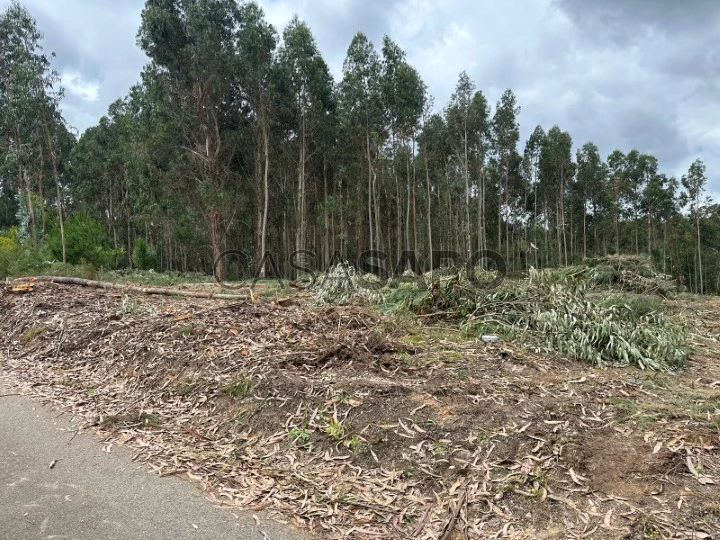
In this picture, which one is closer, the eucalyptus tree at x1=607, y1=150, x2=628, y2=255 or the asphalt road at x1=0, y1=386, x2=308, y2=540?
the asphalt road at x1=0, y1=386, x2=308, y2=540

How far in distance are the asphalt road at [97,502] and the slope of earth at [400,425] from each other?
0.54 feet

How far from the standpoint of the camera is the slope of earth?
8.56ft

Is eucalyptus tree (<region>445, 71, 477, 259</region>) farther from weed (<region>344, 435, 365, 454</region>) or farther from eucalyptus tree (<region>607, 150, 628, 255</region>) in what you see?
weed (<region>344, 435, 365, 454</region>)

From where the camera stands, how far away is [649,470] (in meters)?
2.76

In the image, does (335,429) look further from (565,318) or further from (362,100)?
(362,100)

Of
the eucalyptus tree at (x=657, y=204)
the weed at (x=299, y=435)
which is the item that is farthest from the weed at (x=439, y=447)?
the eucalyptus tree at (x=657, y=204)

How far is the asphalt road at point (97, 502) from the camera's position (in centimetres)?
254

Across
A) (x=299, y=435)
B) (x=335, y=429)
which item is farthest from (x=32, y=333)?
(x=335, y=429)

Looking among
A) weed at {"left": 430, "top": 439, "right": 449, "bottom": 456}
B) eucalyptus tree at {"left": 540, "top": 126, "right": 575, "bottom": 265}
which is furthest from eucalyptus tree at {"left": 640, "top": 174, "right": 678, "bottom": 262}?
weed at {"left": 430, "top": 439, "right": 449, "bottom": 456}

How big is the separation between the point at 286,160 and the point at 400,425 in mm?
26219

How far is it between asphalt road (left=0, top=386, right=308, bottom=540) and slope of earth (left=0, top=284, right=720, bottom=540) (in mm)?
165

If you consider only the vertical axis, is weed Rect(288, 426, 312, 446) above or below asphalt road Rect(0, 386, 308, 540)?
above

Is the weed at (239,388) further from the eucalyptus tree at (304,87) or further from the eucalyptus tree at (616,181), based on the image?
the eucalyptus tree at (616,181)

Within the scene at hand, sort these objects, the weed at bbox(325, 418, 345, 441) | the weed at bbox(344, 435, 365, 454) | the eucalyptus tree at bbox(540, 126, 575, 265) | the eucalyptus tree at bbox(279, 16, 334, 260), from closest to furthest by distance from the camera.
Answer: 1. the weed at bbox(344, 435, 365, 454)
2. the weed at bbox(325, 418, 345, 441)
3. the eucalyptus tree at bbox(279, 16, 334, 260)
4. the eucalyptus tree at bbox(540, 126, 575, 265)
